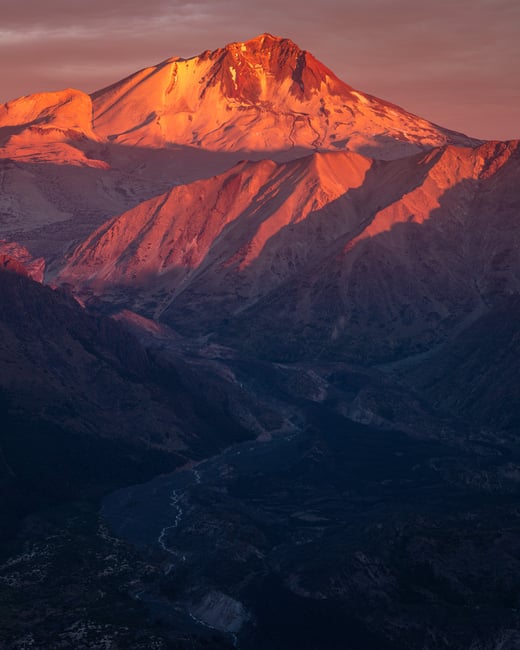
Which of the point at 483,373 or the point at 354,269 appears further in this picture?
the point at 354,269

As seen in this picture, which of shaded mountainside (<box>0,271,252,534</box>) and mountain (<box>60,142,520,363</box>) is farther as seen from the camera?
→ mountain (<box>60,142,520,363</box>)

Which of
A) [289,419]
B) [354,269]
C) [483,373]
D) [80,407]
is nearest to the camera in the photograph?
[80,407]

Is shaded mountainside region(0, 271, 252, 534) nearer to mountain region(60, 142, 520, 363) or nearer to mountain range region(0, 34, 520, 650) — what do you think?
mountain range region(0, 34, 520, 650)

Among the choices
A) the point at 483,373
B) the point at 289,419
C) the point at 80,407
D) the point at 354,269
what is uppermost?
the point at 354,269

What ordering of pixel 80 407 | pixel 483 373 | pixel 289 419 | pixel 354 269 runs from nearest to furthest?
pixel 80 407
pixel 289 419
pixel 483 373
pixel 354 269

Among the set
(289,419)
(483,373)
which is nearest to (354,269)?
(483,373)

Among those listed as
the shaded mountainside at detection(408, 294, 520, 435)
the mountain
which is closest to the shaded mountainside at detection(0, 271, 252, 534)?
the shaded mountainside at detection(408, 294, 520, 435)

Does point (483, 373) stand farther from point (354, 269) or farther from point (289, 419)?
point (354, 269)

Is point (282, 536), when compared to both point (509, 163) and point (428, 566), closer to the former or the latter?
point (428, 566)
